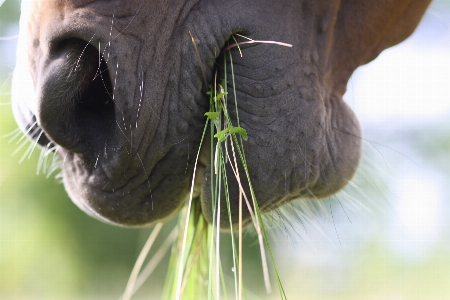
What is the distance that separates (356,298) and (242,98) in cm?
751

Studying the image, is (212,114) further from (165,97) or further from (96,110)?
(96,110)

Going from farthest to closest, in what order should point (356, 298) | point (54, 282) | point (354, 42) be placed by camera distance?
point (54, 282) < point (356, 298) < point (354, 42)

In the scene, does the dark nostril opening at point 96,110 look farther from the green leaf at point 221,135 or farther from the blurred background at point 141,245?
the blurred background at point 141,245

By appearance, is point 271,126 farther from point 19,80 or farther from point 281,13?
point 19,80

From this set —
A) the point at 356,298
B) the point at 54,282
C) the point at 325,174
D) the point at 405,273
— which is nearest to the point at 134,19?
the point at 325,174

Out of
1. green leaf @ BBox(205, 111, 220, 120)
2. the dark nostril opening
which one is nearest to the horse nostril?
the dark nostril opening

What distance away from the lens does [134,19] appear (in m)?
1.32

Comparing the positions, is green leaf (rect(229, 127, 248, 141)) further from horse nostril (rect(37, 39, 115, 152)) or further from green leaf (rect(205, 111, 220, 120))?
horse nostril (rect(37, 39, 115, 152))

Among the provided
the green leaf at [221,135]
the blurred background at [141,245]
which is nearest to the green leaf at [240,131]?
the green leaf at [221,135]

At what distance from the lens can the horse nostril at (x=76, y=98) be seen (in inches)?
51.4


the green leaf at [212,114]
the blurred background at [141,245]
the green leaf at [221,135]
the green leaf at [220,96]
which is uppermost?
the green leaf at [220,96]

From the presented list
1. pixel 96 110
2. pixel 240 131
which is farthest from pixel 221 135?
pixel 96 110

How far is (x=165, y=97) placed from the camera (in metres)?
1.35

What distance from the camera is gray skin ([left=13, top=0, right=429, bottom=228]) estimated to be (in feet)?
4.32
